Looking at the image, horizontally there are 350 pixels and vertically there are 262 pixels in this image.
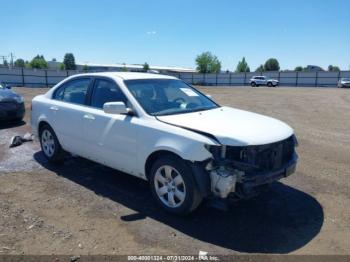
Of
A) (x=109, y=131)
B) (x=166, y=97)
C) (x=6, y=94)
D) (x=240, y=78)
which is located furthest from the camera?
(x=240, y=78)

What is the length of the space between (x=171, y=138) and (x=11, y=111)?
7.63m

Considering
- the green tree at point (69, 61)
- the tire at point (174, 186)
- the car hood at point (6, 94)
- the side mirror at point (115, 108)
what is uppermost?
the green tree at point (69, 61)

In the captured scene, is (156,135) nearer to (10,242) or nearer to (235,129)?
(235,129)

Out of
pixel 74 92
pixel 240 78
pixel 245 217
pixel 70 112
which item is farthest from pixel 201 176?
pixel 240 78

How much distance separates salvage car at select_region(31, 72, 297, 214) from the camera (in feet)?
13.1

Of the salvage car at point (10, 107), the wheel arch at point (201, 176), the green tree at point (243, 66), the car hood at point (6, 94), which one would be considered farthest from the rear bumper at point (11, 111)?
the green tree at point (243, 66)

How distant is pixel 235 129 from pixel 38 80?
37.4 metres

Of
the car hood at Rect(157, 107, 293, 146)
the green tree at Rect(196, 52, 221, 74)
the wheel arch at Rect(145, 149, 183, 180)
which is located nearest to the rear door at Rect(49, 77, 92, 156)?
the wheel arch at Rect(145, 149, 183, 180)

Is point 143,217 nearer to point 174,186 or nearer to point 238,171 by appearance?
point 174,186

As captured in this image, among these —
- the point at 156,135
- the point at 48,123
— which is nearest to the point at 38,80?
the point at 48,123

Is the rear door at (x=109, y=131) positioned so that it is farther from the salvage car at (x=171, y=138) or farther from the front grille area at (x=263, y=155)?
the front grille area at (x=263, y=155)

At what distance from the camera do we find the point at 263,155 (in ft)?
13.6

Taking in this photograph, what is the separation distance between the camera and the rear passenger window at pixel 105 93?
16.8ft

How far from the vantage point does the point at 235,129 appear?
414cm
